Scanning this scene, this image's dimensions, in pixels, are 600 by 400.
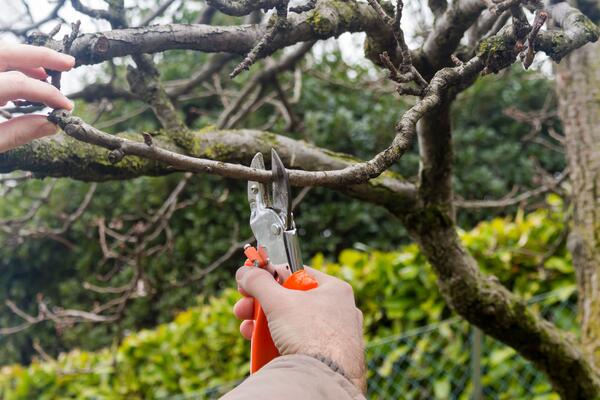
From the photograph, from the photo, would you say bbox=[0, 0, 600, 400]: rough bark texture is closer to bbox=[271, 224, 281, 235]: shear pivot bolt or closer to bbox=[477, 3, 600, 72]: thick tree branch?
bbox=[477, 3, 600, 72]: thick tree branch

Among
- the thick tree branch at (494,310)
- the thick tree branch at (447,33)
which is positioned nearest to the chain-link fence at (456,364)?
the thick tree branch at (494,310)

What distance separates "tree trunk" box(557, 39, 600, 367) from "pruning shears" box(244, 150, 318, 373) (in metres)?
1.75

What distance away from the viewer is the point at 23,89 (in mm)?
1095

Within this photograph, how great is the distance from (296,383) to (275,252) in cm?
36

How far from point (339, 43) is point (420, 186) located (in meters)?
5.58

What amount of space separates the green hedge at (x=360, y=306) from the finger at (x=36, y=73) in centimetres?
245

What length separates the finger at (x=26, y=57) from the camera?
3.70ft

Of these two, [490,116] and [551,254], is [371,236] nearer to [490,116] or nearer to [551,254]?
[490,116]

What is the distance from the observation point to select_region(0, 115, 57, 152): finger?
1193 mm

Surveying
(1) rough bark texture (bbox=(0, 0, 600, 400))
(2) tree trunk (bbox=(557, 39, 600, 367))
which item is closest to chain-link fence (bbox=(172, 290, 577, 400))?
(2) tree trunk (bbox=(557, 39, 600, 367))

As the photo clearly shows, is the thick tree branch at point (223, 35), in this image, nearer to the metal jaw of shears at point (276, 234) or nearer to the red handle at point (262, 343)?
the metal jaw of shears at point (276, 234)

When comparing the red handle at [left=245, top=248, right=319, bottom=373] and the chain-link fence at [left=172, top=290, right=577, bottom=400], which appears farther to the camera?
the chain-link fence at [left=172, top=290, right=577, bottom=400]

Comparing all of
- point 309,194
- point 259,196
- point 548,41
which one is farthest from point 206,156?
point 309,194

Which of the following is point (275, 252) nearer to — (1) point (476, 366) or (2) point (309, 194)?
A: (1) point (476, 366)
